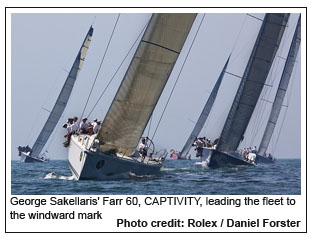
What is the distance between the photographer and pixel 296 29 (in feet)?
120

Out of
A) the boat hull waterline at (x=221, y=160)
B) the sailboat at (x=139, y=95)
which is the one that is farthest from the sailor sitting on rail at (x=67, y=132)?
the boat hull waterline at (x=221, y=160)

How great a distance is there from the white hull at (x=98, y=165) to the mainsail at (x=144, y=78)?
779 millimetres

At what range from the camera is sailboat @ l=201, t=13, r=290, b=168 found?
3019 cm

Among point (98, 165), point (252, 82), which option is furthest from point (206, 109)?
point (98, 165)

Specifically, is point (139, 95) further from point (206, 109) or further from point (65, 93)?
point (206, 109)

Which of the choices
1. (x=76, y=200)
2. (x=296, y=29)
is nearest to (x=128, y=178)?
(x=76, y=200)

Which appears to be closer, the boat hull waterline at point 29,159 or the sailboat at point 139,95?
the sailboat at point 139,95

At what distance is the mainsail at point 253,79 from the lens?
30.2 meters

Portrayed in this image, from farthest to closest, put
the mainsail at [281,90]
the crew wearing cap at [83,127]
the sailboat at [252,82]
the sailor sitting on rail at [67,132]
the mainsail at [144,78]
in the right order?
1. the mainsail at [281,90]
2. the sailboat at [252,82]
3. the sailor sitting on rail at [67,132]
4. the crew wearing cap at [83,127]
5. the mainsail at [144,78]

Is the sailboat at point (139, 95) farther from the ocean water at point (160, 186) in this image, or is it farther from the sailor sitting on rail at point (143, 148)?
the ocean water at point (160, 186)

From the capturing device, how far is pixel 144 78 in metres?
21.4

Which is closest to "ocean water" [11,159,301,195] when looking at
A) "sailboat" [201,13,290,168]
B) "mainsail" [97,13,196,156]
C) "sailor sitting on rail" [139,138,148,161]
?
"sailor sitting on rail" [139,138,148,161]

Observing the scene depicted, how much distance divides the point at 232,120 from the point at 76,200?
16.5 meters

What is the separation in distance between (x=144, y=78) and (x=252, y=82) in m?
10.7
